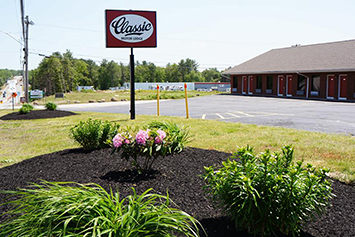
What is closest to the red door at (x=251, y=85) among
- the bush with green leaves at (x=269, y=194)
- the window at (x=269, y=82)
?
the window at (x=269, y=82)

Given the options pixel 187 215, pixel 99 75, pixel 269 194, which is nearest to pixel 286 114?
pixel 269 194

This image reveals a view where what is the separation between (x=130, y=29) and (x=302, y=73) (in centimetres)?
2522

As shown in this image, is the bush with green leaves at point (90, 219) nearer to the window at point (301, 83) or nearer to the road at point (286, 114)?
the road at point (286, 114)

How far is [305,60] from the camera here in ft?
121

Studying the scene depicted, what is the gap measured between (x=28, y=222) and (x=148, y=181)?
91.5 inches

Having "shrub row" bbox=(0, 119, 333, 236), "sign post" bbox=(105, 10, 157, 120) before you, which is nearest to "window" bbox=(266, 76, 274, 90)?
"sign post" bbox=(105, 10, 157, 120)

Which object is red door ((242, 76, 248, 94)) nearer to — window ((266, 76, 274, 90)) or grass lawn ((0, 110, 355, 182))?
window ((266, 76, 274, 90))

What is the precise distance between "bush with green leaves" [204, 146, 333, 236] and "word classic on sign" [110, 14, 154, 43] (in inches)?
505

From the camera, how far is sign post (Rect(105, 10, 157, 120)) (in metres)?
14.9

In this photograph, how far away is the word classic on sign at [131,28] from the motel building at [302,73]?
22.3m

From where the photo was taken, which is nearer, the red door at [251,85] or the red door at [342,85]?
the red door at [342,85]

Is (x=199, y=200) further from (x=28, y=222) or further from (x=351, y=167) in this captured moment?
(x=351, y=167)

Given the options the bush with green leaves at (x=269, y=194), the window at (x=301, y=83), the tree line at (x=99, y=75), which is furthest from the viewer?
the tree line at (x=99, y=75)

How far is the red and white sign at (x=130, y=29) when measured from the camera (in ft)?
49.0
